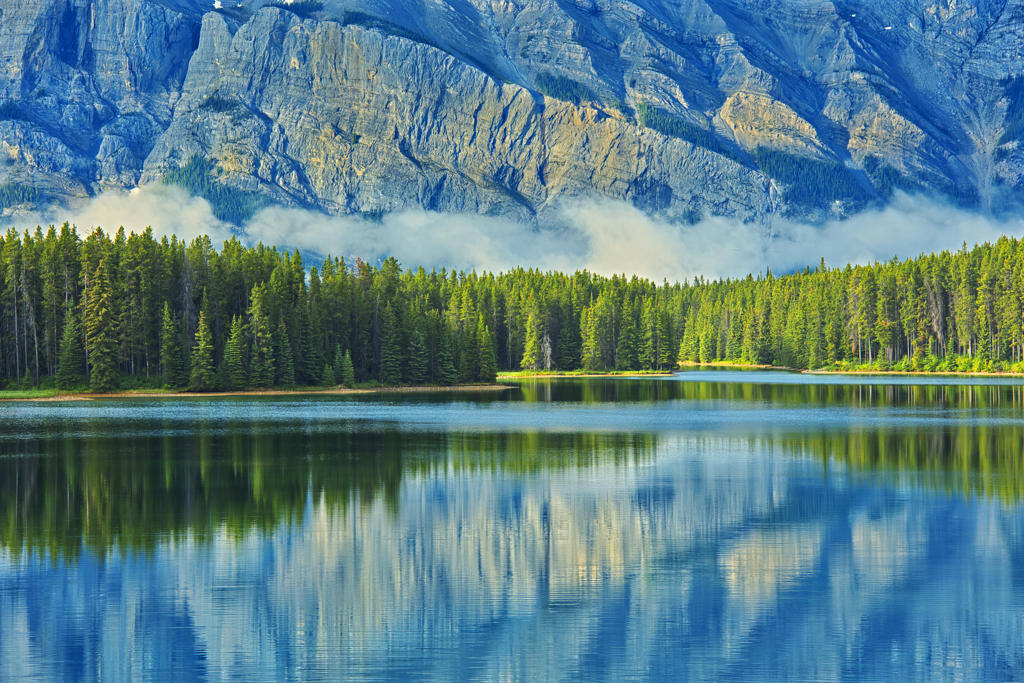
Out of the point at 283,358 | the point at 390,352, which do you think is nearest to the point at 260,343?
the point at 283,358

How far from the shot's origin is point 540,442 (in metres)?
60.3

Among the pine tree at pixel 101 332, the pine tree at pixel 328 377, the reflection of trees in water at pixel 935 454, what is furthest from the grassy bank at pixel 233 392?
the reflection of trees in water at pixel 935 454

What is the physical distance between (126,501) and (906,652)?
28.3m

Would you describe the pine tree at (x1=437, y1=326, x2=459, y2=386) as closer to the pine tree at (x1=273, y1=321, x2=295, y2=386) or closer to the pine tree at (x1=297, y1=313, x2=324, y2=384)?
the pine tree at (x1=297, y1=313, x2=324, y2=384)

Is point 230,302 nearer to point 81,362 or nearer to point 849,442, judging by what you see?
point 81,362

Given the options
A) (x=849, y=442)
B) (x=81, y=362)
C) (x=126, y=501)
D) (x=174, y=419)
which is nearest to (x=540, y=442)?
(x=849, y=442)

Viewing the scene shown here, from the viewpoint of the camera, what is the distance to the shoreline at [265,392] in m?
115

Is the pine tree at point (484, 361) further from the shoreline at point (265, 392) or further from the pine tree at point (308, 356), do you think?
the pine tree at point (308, 356)

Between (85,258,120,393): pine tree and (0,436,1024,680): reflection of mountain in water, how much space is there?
88.9 m

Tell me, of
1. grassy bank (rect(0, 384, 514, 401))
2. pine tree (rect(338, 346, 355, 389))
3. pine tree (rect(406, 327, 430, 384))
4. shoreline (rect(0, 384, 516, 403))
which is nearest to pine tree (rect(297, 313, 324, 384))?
grassy bank (rect(0, 384, 514, 401))

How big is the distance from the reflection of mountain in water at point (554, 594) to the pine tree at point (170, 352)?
91.4 metres

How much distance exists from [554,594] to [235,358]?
109321mm

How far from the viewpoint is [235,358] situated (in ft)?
419

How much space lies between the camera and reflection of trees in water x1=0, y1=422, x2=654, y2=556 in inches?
1313
